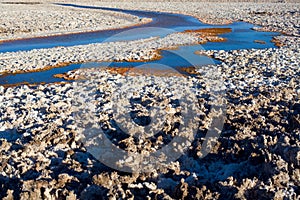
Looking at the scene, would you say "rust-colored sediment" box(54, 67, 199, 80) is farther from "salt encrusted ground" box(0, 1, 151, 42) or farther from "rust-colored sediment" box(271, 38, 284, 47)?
"salt encrusted ground" box(0, 1, 151, 42)

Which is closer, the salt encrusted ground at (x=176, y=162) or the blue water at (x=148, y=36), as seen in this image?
the salt encrusted ground at (x=176, y=162)

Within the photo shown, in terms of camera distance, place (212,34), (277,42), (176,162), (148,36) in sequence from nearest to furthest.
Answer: (176,162) < (277,42) < (148,36) < (212,34)

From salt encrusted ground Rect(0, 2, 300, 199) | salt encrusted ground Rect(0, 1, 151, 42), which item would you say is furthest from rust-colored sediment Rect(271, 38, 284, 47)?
salt encrusted ground Rect(0, 1, 151, 42)

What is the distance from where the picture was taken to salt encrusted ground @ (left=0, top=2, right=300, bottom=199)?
276 inches

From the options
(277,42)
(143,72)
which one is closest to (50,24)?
(143,72)

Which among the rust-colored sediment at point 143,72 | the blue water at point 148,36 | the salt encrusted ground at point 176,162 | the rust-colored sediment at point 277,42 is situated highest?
the salt encrusted ground at point 176,162

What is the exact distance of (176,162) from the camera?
8.30m

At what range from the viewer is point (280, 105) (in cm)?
1152

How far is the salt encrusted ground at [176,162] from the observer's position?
23.0 ft

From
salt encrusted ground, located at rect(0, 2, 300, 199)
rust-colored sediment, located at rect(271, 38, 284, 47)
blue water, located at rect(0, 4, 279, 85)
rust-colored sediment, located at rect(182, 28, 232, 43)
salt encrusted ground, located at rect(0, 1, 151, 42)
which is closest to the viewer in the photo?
salt encrusted ground, located at rect(0, 2, 300, 199)

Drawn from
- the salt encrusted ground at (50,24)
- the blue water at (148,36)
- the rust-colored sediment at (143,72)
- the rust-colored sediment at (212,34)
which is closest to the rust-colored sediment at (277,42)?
the blue water at (148,36)

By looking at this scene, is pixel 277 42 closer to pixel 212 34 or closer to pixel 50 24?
pixel 212 34

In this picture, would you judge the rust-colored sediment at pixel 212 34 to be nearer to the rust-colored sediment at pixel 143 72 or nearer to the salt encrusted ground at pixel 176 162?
the rust-colored sediment at pixel 143 72

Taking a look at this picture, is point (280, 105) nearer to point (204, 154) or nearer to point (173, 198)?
point (204, 154)
